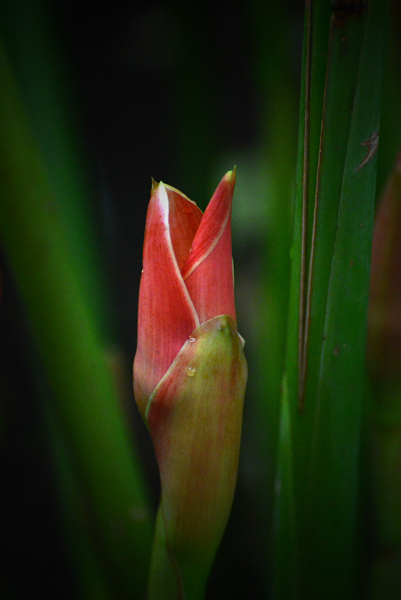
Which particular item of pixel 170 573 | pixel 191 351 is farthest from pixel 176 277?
pixel 170 573

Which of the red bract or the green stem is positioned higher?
the red bract

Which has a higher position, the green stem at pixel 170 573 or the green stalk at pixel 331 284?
the green stalk at pixel 331 284

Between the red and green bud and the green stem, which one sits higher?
the red and green bud

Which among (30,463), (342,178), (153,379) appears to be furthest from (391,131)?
(30,463)

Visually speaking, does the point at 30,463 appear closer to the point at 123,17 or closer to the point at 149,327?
the point at 149,327

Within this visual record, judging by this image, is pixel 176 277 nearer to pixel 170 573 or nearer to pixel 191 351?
pixel 191 351

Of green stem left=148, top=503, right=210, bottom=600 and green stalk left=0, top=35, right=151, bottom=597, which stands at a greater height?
green stalk left=0, top=35, right=151, bottom=597
